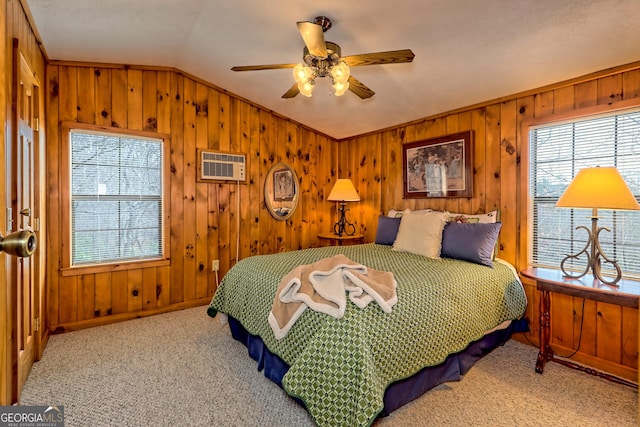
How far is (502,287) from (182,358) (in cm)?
250

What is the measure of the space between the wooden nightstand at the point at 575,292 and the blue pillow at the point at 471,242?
12.1 inches

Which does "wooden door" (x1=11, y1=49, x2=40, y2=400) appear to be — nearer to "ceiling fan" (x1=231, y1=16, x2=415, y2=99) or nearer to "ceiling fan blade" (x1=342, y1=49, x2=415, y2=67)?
"ceiling fan" (x1=231, y1=16, x2=415, y2=99)

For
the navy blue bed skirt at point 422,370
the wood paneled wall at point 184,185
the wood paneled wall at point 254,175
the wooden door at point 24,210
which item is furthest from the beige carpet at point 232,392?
the wood paneled wall at point 184,185

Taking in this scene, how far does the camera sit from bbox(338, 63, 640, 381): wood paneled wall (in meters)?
2.25

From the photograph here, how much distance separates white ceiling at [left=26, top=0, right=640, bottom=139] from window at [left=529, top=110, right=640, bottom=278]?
432 mm

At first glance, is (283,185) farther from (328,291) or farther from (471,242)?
(328,291)

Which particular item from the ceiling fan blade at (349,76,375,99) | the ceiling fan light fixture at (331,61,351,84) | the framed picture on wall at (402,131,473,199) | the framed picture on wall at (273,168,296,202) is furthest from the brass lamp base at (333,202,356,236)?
the ceiling fan light fixture at (331,61,351,84)

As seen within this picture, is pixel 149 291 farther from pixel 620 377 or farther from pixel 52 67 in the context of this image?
pixel 620 377

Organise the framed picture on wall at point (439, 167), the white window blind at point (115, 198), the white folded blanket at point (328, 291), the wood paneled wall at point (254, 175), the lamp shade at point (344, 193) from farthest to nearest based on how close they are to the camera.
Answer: the lamp shade at point (344, 193) < the framed picture on wall at point (439, 167) < the white window blind at point (115, 198) < the wood paneled wall at point (254, 175) < the white folded blanket at point (328, 291)

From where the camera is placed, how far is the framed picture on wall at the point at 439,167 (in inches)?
126

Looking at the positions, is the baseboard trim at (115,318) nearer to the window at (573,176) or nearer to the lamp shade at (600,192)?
the window at (573,176)

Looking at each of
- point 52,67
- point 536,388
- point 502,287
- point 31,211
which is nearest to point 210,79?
point 52,67

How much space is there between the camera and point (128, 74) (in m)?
3.17

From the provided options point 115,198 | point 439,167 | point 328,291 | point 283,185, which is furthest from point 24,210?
point 439,167
